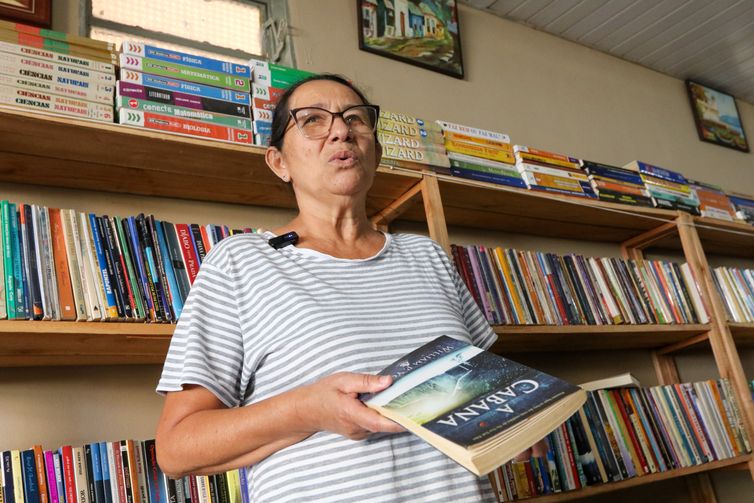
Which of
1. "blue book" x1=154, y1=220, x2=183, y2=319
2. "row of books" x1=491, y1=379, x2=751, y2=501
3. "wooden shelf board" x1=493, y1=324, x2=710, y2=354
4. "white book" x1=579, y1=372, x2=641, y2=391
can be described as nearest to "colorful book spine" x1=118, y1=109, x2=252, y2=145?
"blue book" x1=154, y1=220, x2=183, y2=319

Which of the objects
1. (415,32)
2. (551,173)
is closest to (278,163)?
→ (551,173)

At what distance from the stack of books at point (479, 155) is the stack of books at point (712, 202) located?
1.00m

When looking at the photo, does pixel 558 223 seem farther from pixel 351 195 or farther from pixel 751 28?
pixel 751 28

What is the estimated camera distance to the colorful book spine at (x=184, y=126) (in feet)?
4.36

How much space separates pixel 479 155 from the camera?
1.89 m

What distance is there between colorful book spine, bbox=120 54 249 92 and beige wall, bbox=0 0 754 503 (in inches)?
13.9

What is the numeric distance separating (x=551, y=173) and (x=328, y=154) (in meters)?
1.17

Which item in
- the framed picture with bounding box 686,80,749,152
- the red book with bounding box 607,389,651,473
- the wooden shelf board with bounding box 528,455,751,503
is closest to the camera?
the wooden shelf board with bounding box 528,455,751,503

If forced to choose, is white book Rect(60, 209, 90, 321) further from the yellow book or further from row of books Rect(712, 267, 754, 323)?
row of books Rect(712, 267, 754, 323)

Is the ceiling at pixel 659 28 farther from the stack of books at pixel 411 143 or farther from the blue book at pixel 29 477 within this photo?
the blue book at pixel 29 477

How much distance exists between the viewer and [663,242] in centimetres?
262

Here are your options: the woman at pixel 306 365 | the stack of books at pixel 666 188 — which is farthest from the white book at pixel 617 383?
the woman at pixel 306 365

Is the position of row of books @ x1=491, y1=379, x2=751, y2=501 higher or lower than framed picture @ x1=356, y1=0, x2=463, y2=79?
lower

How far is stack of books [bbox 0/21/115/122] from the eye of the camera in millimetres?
1237
